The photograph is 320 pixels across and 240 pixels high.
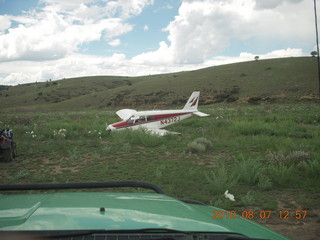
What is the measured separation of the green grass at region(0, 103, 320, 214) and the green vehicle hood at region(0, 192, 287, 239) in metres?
3.30

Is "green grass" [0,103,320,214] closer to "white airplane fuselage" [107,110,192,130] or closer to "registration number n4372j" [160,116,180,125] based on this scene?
"white airplane fuselage" [107,110,192,130]

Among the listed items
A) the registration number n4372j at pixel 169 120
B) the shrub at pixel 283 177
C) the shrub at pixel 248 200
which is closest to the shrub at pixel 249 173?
the shrub at pixel 283 177

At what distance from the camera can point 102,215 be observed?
1862 millimetres

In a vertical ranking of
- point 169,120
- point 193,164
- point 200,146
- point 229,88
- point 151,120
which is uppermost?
point 229,88

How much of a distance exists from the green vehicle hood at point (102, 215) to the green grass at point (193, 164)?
330 cm

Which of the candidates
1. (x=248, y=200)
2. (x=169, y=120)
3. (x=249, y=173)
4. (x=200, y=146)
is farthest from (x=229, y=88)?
(x=248, y=200)

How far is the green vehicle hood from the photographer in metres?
1.69

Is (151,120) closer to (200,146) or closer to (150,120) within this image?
(150,120)

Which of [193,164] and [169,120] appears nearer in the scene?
[193,164]

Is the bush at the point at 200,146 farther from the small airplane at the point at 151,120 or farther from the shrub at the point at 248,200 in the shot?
the shrub at the point at 248,200

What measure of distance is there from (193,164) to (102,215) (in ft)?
22.0

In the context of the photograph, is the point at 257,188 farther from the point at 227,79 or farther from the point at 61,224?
the point at 227,79

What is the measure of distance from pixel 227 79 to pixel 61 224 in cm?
6702

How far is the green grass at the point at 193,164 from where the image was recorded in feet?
19.6
